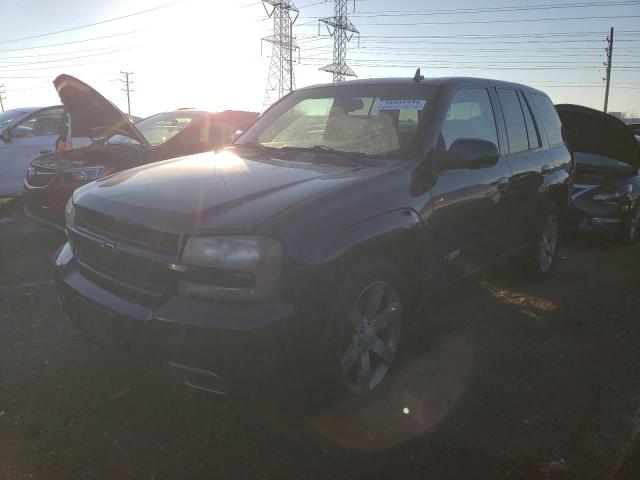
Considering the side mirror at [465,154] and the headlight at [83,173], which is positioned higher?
the side mirror at [465,154]

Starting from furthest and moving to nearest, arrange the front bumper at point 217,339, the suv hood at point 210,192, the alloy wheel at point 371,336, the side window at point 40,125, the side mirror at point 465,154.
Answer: the side window at point 40,125, the side mirror at point 465,154, the alloy wheel at point 371,336, the suv hood at point 210,192, the front bumper at point 217,339

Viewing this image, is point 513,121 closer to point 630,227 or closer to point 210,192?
point 210,192

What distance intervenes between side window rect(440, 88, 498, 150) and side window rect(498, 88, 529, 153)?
24cm

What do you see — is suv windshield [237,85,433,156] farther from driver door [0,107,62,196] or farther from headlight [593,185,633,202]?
driver door [0,107,62,196]

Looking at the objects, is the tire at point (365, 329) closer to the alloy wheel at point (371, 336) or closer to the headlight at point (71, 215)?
the alloy wheel at point (371, 336)

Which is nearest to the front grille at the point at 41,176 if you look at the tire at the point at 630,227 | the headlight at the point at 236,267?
the headlight at the point at 236,267

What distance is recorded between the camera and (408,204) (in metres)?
2.74

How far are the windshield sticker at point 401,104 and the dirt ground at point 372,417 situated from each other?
1.64 metres

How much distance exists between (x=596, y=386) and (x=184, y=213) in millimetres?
2657

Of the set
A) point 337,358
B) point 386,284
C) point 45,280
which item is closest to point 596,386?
point 386,284

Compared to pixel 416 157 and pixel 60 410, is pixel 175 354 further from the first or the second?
pixel 416 157

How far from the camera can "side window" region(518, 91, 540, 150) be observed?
4.26 metres

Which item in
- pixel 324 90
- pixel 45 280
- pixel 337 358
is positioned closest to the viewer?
pixel 337 358

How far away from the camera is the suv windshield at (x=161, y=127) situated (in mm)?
6865
